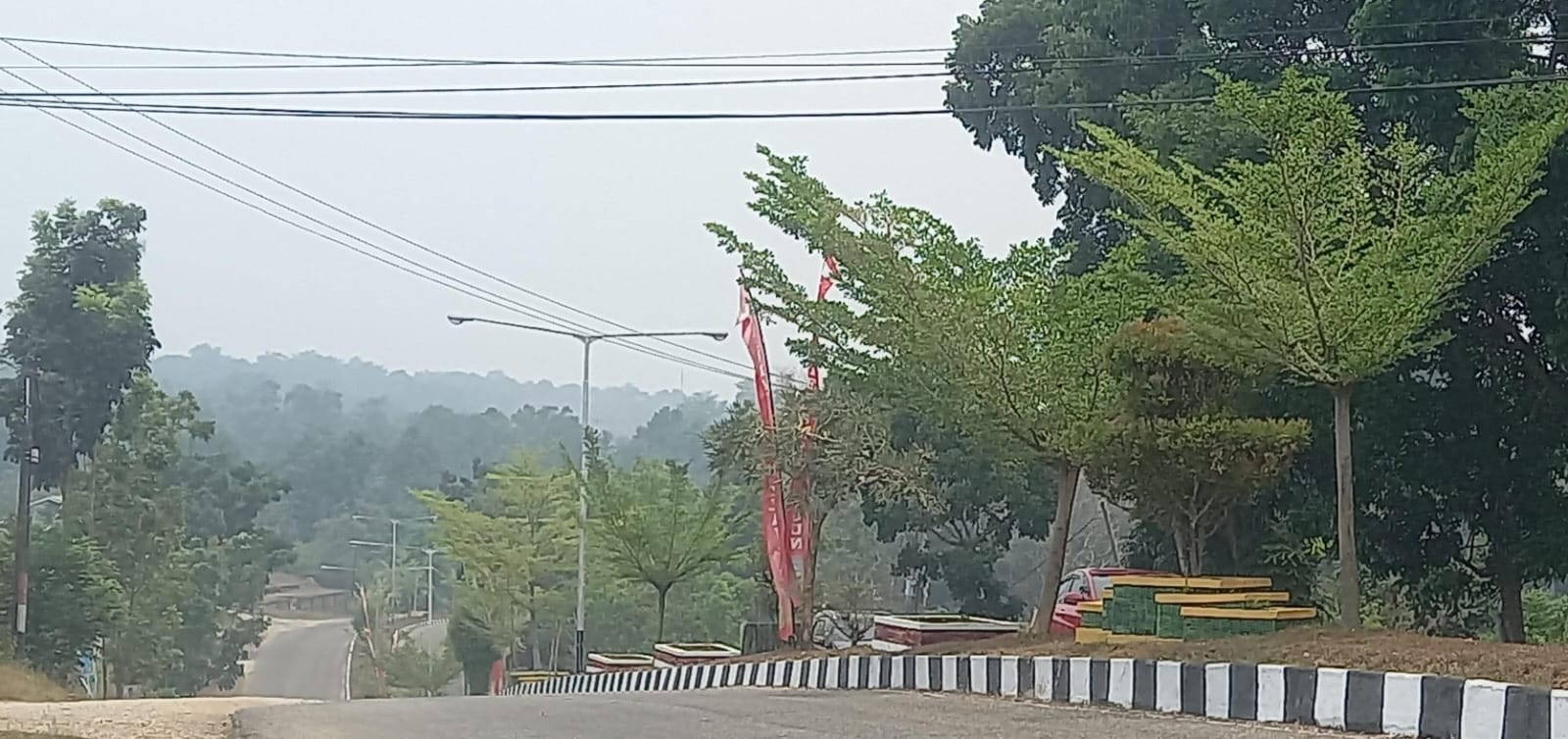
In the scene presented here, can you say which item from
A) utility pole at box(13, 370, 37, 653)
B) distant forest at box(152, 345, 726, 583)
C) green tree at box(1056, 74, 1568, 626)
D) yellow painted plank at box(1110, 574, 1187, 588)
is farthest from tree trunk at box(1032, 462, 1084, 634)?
distant forest at box(152, 345, 726, 583)

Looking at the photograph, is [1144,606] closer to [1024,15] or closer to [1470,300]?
[1470,300]

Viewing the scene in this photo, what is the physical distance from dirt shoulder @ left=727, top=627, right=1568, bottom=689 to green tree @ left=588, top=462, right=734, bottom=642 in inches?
787

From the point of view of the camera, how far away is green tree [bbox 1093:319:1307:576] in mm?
16953

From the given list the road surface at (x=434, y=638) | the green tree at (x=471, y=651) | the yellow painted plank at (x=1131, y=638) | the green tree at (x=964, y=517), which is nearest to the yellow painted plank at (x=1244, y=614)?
the yellow painted plank at (x=1131, y=638)

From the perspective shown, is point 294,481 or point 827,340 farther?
point 294,481

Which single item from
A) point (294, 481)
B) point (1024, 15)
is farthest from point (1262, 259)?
point (294, 481)

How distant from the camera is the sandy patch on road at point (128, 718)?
13.0 m

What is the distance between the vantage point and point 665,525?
1423 inches

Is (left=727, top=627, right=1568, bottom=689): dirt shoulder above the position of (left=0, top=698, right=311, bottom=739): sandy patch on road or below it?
above

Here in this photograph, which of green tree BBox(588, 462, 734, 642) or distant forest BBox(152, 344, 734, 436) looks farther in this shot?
distant forest BBox(152, 344, 734, 436)

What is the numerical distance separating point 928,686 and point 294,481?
97.3 metres

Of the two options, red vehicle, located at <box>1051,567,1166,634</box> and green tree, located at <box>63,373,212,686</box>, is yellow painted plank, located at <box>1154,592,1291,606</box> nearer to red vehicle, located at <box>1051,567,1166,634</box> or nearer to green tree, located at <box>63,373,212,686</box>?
red vehicle, located at <box>1051,567,1166,634</box>

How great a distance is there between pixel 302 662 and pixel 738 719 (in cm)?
6647

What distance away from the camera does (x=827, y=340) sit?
22.6 m
